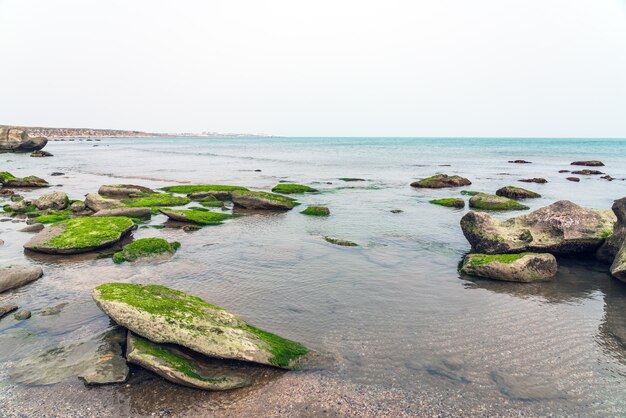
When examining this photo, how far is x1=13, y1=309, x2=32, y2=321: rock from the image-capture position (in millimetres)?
10059

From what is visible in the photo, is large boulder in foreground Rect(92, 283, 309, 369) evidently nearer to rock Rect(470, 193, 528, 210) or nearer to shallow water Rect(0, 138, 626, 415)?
shallow water Rect(0, 138, 626, 415)

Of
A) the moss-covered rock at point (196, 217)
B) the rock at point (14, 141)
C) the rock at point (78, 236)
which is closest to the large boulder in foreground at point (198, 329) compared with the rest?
the rock at point (78, 236)

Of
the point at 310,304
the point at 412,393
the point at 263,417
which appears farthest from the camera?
the point at 310,304

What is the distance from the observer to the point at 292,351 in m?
8.57

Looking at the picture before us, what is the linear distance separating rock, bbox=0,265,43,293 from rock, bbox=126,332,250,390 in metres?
6.44

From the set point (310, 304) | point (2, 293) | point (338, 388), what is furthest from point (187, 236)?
point (338, 388)

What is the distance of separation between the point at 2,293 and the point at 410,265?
1311 cm

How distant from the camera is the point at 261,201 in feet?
85.2

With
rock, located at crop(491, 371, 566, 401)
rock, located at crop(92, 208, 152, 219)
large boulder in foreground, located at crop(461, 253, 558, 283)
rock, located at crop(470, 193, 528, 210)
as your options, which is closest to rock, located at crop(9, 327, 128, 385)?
rock, located at crop(491, 371, 566, 401)

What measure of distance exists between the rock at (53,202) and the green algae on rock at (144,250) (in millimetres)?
12170

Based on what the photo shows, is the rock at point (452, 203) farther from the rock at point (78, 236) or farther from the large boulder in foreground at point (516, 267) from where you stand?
the rock at point (78, 236)

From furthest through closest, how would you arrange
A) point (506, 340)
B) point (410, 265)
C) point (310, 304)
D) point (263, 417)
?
point (410, 265)
point (310, 304)
point (506, 340)
point (263, 417)

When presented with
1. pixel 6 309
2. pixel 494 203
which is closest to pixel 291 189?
pixel 494 203

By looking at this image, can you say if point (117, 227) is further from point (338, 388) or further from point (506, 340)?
point (506, 340)
